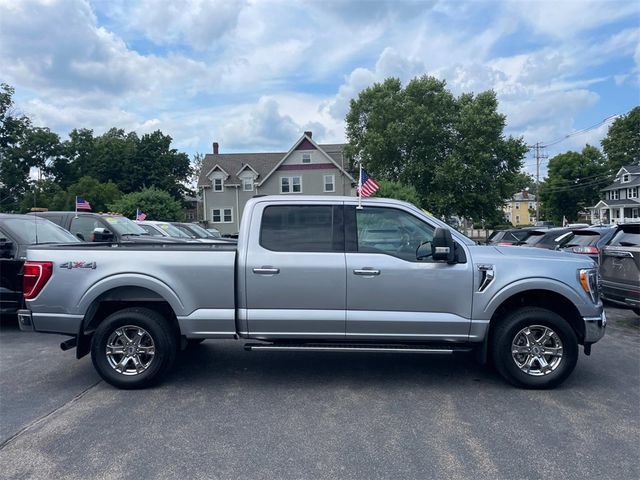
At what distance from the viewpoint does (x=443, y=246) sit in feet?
15.7

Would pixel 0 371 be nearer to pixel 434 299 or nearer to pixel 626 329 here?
pixel 434 299

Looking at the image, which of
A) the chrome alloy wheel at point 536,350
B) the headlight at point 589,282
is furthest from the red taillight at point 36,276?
the headlight at point 589,282

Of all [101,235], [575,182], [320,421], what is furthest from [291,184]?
[575,182]

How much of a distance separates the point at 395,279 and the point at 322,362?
1.76m

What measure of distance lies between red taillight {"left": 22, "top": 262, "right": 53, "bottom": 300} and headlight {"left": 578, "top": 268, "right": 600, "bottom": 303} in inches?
216

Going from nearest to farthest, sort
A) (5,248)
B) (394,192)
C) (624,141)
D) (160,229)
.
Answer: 1. (5,248)
2. (160,229)
3. (394,192)
4. (624,141)

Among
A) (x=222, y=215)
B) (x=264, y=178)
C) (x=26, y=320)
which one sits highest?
(x=264, y=178)

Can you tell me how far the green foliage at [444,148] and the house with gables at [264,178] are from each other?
14.7ft

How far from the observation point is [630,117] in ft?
208

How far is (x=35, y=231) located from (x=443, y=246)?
6725 millimetres

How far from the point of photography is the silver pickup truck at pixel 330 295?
498cm

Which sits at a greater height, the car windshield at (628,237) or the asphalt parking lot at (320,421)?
the car windshield at (628,237)

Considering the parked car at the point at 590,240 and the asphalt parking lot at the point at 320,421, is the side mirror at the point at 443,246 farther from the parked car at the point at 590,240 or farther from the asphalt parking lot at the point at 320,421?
the parked car at the point at 590,240

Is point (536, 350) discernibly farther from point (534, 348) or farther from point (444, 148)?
point (444, 148)
